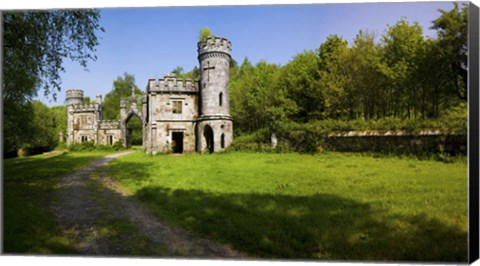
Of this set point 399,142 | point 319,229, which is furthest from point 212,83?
point 319,229

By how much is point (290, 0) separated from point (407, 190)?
12.3 feet

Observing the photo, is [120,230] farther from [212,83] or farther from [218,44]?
[212,83]

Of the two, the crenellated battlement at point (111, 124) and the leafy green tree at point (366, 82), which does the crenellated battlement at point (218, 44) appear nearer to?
the leafy green tree at point (366, 82)

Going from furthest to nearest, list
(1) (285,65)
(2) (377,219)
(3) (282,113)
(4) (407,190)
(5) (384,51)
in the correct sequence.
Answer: (3) (282,113)
(1) (285,65)
(5) (384,51)
(4) (407,190)
(2) (377,219)

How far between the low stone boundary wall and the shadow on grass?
50.1 inches

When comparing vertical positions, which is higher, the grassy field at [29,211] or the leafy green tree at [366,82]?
the leafy green tree at [366,82]

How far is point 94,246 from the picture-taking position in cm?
432

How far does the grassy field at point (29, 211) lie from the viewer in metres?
4.42

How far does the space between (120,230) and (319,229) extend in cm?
310

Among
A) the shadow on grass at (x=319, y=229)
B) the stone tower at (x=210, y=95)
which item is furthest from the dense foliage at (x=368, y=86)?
the stone tower at (x=210, y=95)

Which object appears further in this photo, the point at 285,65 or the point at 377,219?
the point at 285,65

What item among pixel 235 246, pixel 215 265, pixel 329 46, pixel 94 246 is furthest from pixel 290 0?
pixel 94 246

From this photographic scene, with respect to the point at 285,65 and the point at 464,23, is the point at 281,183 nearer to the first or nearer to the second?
the point at 285,65

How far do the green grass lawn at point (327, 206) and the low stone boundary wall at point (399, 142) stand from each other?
20 cm
